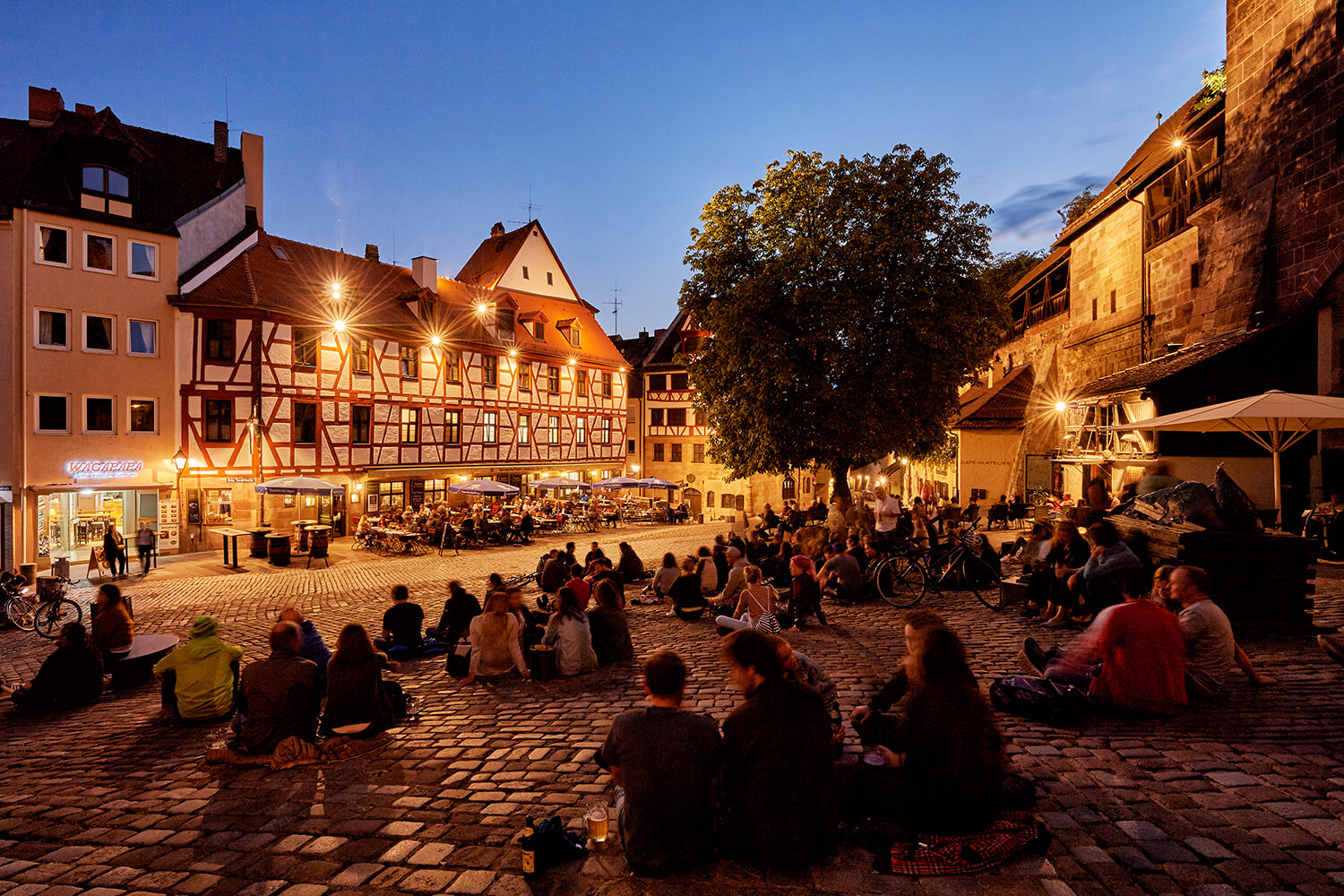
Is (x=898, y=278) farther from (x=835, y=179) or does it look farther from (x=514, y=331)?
(x=514, y=331)

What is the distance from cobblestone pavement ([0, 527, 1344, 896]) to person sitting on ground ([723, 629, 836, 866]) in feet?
0.60

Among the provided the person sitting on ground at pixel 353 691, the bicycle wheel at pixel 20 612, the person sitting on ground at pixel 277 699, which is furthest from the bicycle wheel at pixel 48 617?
the person sitting on ground at pixel 353 691

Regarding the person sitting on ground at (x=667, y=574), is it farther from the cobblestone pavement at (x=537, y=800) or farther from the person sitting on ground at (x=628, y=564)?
the cobblestone pavement at (x=537, y=800)

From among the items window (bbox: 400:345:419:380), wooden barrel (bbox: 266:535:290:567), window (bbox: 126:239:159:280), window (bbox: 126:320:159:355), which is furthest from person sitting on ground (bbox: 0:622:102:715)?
window (bbox: 400:345:419:380)

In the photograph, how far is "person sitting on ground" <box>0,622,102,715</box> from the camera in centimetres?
816

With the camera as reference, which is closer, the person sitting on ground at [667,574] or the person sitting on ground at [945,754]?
the person sitting on ground at [945,754]

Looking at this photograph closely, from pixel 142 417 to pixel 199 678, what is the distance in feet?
71.7

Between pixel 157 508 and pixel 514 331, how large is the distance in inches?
730

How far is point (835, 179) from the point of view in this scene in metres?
18.5

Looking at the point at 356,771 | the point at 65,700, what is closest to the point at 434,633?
the point at 65,700

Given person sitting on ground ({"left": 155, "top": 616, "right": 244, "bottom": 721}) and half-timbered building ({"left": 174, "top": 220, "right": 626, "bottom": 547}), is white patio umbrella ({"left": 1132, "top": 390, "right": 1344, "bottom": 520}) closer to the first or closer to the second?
person sitting on ground ({"left": 155, "top": 616, "right": 244, "bottom": 721})

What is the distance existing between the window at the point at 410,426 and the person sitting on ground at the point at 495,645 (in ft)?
81.9

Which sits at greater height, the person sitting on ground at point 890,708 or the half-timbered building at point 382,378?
the half-timbered building at point 382,378

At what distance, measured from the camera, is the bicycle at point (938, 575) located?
11.3m
